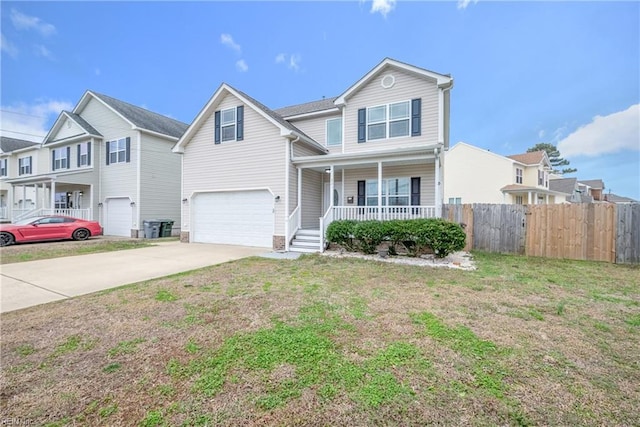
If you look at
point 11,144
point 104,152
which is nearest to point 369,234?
point 104,152

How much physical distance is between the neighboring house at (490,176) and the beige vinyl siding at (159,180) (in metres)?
23.2

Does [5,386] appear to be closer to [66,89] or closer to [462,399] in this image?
[462,399]

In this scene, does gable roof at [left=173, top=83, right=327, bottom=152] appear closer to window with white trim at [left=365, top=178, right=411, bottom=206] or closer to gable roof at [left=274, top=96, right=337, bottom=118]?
gable roof at [left=274, top=96, right=337, bottom=118]

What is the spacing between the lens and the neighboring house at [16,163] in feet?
72.2

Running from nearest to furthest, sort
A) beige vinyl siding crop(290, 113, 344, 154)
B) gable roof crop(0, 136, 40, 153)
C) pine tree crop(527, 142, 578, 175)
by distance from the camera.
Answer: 1. beige vinyl siding crop(290, 113, 344, 154)
2. gable roof crop(0, 136, 40, 153)
3. pine tree crop(527, 142, 578, 175)

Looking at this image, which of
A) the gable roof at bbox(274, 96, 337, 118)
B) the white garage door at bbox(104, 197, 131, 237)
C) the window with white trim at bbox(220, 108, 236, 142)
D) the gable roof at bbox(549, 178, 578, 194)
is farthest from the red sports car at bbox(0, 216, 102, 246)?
the gable roof at bbox(549, 178, 578, 194)

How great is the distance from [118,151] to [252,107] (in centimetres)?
1029

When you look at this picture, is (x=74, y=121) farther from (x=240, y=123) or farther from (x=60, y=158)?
(x=240, y=123)

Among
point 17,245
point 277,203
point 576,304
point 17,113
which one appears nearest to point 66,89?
point 17,113

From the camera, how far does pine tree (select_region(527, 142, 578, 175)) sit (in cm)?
4291

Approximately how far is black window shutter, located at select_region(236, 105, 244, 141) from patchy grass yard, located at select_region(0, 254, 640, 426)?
27.3 ft

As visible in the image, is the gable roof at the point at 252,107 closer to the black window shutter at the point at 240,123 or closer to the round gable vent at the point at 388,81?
the black window shutter at the point at 240,123

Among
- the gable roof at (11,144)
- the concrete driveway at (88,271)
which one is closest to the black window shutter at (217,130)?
the concrete driveway at (88,271)

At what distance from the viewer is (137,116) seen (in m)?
16.8
